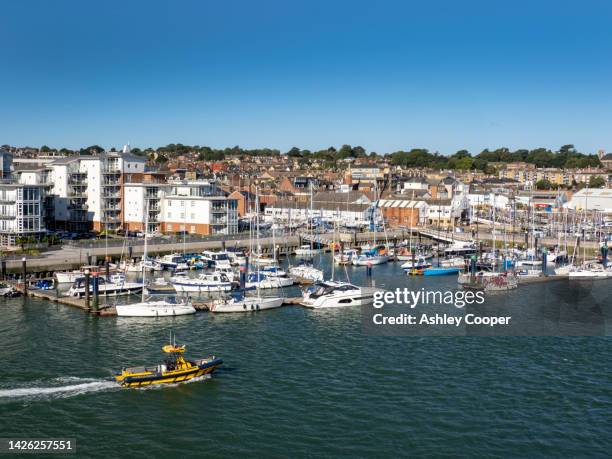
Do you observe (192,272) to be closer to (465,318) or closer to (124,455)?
(465,318)

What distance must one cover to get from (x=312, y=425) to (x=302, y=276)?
23265 mm

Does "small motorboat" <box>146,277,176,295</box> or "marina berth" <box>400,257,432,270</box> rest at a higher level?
"marina berth" <box>400,257,432,270</box>

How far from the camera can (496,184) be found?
113562 mm

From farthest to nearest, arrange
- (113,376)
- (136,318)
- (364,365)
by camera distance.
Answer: (136,318) < (364,365) < (113,376)

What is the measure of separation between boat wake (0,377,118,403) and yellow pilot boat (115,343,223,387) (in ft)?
1.89

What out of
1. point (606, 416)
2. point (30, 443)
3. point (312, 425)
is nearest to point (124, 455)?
point (30, 443)

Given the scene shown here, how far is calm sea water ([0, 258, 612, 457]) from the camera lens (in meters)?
17.7

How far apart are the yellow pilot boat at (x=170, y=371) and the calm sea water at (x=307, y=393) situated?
1.01ft

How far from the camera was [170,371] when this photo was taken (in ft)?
70.6

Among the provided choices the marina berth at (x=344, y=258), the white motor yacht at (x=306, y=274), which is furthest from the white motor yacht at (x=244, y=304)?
the marina berth at (x=344, y=258)

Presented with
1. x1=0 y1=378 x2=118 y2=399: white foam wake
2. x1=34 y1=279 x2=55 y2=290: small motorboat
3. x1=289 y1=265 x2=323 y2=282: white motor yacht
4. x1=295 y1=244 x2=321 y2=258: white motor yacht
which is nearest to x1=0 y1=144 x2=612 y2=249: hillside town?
x1=34 y1=279 x2=55 y2=290: small motorboat

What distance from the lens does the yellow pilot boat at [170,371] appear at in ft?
68.8

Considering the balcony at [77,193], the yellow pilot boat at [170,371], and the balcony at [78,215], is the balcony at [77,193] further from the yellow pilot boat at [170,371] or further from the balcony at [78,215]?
the yellow pilot boat at [170,371]

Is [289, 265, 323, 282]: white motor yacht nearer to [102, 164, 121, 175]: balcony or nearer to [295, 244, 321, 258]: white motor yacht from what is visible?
[295, 244, 321, 258]: white motor yacht
